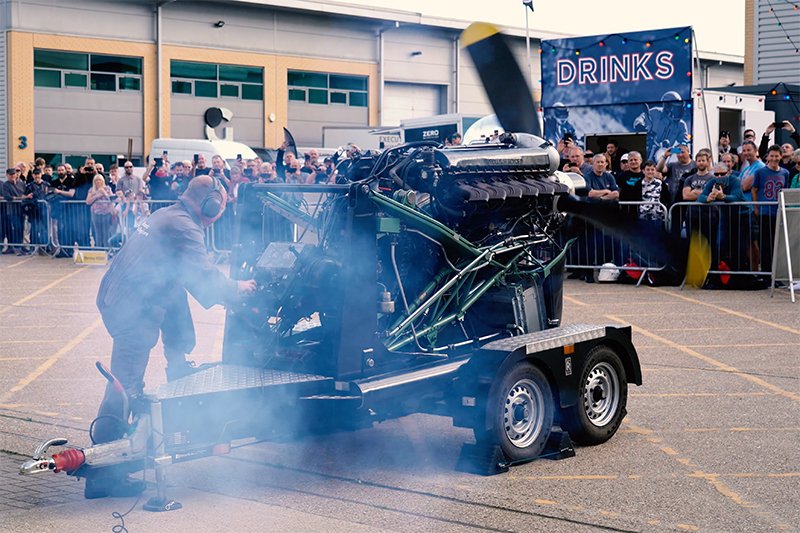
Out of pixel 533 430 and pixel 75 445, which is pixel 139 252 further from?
pixel 533 430

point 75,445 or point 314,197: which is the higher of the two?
point 314,197

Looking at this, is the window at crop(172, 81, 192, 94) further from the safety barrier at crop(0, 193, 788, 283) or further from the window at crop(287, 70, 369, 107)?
the safety barrier at crop(0, 193, 788, 283)

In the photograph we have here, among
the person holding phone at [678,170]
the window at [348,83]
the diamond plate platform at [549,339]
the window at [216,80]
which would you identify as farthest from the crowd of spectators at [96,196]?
the window at [348,83]

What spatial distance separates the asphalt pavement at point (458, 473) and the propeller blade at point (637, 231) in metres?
1.25

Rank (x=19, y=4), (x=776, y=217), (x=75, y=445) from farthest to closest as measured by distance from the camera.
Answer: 1. (x=19, y=4)
2. (x=776, y=217)
3. (x=75, y=445)

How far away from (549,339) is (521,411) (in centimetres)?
52

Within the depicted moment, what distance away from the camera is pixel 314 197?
7973 mm

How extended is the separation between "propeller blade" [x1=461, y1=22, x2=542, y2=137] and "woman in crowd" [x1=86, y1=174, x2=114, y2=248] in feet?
52.1

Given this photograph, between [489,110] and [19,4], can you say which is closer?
[489,110]

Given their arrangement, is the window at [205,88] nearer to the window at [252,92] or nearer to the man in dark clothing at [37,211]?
the window at [252,92]

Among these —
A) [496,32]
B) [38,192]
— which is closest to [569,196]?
[496,32]

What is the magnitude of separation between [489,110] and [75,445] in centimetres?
384

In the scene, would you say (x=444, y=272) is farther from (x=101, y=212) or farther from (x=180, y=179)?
(x=180, y=179)

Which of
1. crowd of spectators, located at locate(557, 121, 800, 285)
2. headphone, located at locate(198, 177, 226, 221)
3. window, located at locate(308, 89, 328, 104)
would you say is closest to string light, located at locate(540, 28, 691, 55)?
crowd of spectators, located at locate(557, 121, 800, 285)
